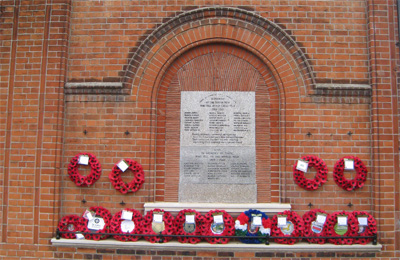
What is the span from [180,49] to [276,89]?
177 centimetres

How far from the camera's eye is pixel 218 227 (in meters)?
4.73

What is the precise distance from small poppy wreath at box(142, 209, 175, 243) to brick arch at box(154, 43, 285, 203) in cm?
29

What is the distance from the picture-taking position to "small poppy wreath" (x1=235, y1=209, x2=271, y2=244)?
4691 millimetres

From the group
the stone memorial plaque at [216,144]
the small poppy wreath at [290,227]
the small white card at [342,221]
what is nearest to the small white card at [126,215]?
the stone memorial plaque at [216,144]

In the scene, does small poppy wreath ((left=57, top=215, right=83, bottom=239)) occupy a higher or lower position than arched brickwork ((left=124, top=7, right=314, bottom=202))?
lower

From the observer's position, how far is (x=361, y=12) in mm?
5137

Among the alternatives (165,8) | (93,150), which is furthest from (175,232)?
(165,8)

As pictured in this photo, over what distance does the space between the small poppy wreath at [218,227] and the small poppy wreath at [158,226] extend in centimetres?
55

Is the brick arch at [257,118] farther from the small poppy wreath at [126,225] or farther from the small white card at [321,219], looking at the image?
the small white card at [321,219]

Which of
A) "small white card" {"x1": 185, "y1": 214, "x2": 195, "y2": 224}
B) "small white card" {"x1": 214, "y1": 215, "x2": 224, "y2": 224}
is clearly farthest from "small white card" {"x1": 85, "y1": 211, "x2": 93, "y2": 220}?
"small white card" {"x1": 214, "y1": 215, "x2": 224, "y2": 224}

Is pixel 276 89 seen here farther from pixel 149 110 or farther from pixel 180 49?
pixel 149 110

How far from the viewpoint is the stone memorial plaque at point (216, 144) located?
499 cm

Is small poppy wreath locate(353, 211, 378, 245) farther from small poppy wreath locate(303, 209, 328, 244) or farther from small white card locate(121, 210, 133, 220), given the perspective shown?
small white card locate(121, 210, 133, 220)

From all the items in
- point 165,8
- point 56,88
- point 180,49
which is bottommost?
point 56,88
